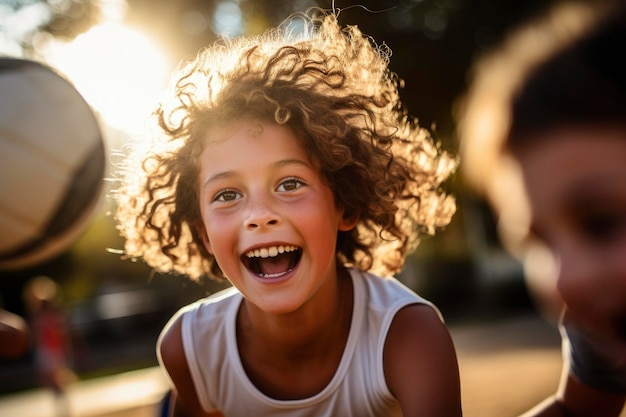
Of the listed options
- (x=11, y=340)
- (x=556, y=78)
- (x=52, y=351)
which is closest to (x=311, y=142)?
(x=11, y=340)

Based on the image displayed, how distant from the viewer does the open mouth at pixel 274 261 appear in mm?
2559

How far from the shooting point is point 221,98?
2.79 metres

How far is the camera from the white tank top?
8.91ft

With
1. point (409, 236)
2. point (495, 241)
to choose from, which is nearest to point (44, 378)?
point (409, 236)

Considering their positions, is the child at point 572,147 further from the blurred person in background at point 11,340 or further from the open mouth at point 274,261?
the blurred person in background at point 11,340

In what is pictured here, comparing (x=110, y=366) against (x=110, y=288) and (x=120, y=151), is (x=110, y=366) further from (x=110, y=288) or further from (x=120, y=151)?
(x=120, y=151)

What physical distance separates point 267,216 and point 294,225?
94 millimetres

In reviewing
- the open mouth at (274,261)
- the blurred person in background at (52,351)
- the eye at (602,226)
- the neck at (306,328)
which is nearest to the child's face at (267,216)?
the open mouth at (274,261)

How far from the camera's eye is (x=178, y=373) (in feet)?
10.0

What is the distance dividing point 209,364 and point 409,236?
1052mm

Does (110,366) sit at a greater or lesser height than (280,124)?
greater

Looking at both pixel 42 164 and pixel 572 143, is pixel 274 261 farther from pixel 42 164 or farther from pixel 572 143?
pixel 572 143

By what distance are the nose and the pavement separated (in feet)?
10.2

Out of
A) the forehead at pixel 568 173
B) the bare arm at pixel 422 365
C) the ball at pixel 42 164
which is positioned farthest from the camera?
the ball at pixel 42 164
